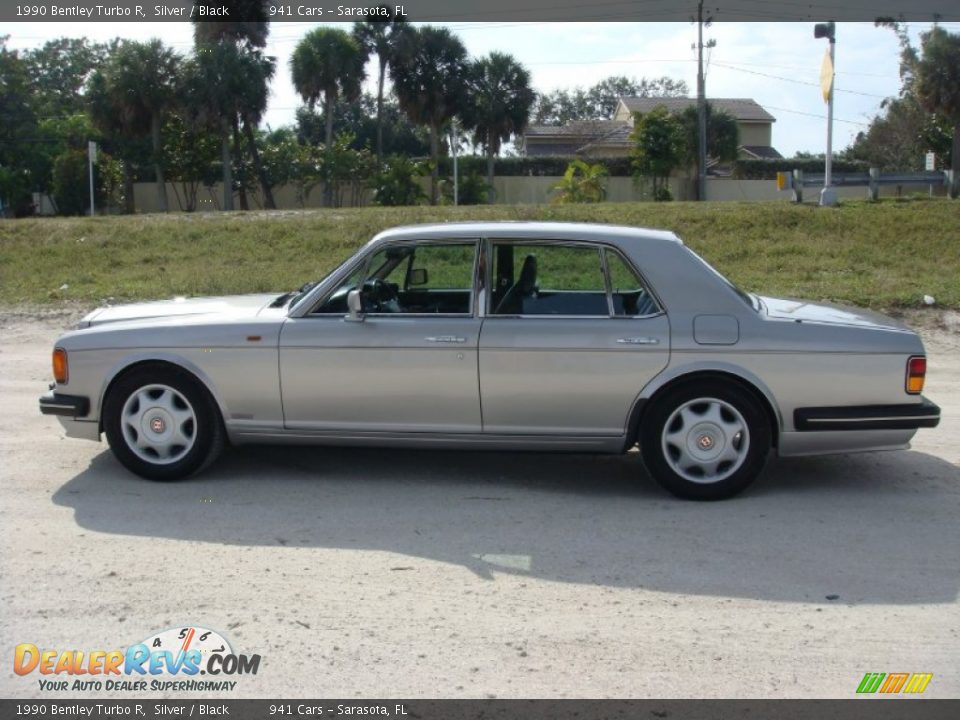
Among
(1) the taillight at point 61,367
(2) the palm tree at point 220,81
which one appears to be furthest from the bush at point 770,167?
(1) the taillight at point 61,367

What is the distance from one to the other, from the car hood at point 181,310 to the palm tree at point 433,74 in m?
37.1

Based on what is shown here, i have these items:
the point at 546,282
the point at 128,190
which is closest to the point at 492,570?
the point at 546,282

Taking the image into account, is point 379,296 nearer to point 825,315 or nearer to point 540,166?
point 825,315

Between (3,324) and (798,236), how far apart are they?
12.3m

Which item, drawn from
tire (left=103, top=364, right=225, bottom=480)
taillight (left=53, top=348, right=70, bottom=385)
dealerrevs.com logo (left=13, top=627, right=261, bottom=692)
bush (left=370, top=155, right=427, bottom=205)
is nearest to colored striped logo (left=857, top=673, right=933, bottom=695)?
dealerrevs.com logo (left=13, top=627, right=261, bottom=692)

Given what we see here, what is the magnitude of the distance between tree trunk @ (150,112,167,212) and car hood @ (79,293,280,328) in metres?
31.8

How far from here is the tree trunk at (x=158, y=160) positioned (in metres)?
36.2

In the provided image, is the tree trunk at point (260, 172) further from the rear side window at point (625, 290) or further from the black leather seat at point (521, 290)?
the rear side window at point (625, 290)

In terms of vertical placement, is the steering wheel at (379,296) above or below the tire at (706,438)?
above

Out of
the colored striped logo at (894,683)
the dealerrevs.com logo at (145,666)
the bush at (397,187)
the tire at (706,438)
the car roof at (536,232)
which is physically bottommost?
the colored striped logo at (894,683)

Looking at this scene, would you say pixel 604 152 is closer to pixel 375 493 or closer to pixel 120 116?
pixel 120 116

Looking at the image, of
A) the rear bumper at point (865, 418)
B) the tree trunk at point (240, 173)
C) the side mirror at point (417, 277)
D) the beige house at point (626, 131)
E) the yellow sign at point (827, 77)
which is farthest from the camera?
the beige house at point (626, 131)

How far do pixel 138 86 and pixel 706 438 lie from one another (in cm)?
3359

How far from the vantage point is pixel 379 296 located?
619cm
